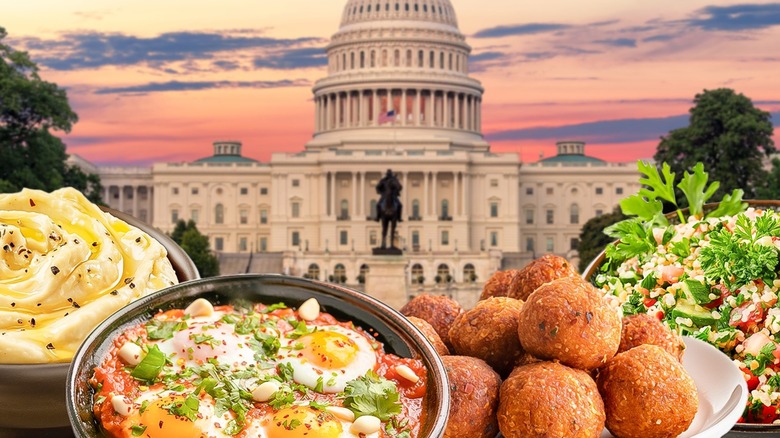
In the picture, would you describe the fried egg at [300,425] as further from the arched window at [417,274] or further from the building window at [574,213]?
the building window at [574,213]

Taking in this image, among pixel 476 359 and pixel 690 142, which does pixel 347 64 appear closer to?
pixel 690 142

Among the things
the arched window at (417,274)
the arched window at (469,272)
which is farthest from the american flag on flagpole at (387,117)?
the arched window at (469,272)

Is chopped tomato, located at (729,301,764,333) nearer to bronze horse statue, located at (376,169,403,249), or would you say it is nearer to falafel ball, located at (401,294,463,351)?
falafel ball, located at (401,294,463,351)

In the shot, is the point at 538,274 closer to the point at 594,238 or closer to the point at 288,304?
the point at 288,304

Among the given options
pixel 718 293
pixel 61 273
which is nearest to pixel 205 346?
pixel 61 273

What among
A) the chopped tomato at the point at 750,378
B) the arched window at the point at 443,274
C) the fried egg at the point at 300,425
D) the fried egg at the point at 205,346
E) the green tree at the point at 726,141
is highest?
the green tree at the point at 726,141
